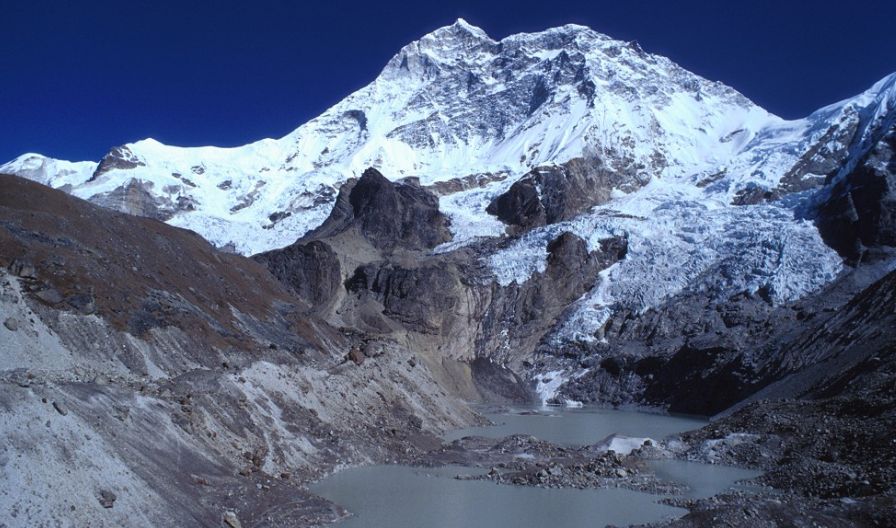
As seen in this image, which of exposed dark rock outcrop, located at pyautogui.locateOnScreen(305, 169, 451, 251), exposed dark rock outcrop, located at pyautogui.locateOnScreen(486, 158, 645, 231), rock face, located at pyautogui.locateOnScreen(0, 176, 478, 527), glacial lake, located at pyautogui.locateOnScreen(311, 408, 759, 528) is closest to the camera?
rock face, located at pyautogui.locateOnScreen(0, 176, 478, 527)

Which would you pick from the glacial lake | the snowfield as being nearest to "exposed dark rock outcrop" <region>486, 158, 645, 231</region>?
the snowfield

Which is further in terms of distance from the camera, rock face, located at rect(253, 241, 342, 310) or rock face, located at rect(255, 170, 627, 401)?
rock face, located at rect(253, 241, 342, 310)

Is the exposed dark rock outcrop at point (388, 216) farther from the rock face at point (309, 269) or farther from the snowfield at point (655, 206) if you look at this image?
the rock face at point (309, 269)

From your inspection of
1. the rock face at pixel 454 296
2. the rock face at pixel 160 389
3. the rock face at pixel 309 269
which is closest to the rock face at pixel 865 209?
the rock face at pixel 454 296

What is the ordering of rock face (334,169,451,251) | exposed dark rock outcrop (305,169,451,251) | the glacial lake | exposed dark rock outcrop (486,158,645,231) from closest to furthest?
1. the glacial lake
2. rock face (334,169,451,251)
3. exposed dark rock outcrop (305,169,451,251)
4. exposed dark rock outcrop (486,158,645,231)

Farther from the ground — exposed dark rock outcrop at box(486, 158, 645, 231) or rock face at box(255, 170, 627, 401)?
exposed dark rock outcrop at box(486, 158, 645, 231)

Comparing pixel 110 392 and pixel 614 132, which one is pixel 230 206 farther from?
pixel 110 392

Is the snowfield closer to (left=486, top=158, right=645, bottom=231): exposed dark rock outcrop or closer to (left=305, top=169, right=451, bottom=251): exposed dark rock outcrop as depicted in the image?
(left=486, top=158, right=645, bottom=231): exposed dark rock outcrop

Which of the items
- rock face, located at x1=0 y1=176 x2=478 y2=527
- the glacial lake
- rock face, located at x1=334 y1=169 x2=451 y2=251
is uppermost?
rock face, located at x1=334 y1=169 x2=451 y2=251

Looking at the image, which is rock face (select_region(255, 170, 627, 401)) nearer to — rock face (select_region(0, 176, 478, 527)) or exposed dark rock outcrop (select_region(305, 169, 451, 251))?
exposed dark rock outcrop (select_region(305, 169, 451, 251))
